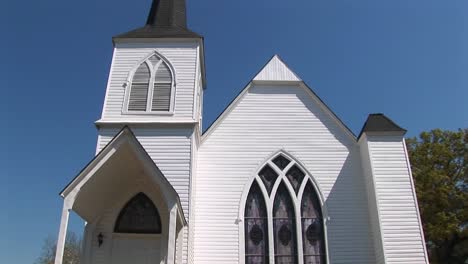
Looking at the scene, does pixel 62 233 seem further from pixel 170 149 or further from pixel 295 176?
pixel 295 176

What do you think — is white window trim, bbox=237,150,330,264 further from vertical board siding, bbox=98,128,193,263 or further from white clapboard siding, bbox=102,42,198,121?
white clapboard siding, bbox=102,42,198,121

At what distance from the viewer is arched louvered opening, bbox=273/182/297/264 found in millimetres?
9891

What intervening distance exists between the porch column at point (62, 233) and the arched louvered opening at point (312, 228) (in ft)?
19.1

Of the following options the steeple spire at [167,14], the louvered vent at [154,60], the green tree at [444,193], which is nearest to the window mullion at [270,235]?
the louvered vent at [154,60]

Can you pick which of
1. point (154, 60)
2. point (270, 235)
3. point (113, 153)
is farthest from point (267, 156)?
point (113, 153)

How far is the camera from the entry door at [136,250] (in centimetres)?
921

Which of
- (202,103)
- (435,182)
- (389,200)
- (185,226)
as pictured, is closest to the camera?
(185,226)

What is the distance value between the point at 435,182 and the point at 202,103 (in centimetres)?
1418

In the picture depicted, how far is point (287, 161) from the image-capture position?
1101 centimetres

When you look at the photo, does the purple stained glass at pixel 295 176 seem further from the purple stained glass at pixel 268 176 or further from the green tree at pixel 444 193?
the green tree at pixel 444 193

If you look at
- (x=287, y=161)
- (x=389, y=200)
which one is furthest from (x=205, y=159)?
(x=389, y=200)

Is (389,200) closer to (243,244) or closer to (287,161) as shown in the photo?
(287,161)

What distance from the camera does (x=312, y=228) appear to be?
1018 cm

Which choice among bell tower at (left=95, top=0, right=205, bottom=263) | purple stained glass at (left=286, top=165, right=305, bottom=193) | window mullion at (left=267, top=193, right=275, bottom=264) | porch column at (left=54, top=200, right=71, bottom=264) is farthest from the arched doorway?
purple stained glass at (left=286, top=165, right=305, bottom=193)
